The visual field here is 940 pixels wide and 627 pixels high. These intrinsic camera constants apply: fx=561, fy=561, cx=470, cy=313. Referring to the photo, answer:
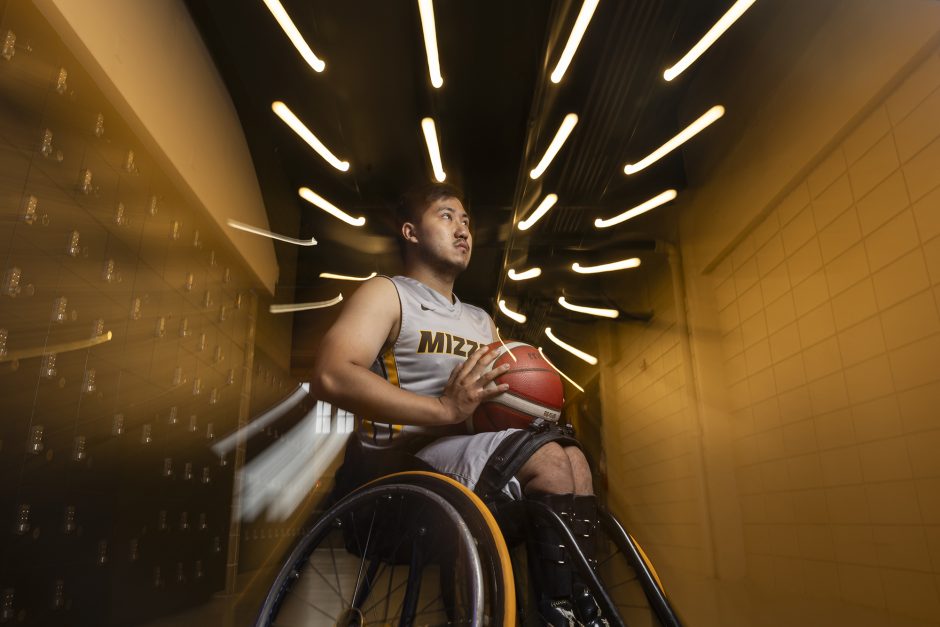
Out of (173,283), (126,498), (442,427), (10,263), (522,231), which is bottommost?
(126,498)

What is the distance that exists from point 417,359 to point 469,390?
182 mm

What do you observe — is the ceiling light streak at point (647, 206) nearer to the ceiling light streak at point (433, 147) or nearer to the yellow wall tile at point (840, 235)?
the yellow wall tile at point (840, 235)

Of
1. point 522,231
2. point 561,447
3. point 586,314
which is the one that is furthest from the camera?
point 586,314

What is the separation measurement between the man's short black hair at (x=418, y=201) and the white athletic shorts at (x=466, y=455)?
0.56 m

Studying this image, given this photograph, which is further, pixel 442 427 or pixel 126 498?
pixel 126 498

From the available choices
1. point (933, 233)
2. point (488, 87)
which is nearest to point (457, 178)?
point (488, 87)

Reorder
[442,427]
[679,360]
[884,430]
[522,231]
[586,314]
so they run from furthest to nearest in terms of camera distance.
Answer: [679,360]
[586,314]
[522,231]
[884,430]
[442,427]

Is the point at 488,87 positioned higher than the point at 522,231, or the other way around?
the point at 488,87

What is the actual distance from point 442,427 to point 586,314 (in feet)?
3.90

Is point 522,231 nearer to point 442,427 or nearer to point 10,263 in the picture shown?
point 442,427

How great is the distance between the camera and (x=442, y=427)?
1333 millimetres

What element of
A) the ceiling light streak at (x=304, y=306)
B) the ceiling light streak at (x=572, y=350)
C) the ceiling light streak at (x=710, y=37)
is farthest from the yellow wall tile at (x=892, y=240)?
the ceiling light streak at (x=304, y=306)

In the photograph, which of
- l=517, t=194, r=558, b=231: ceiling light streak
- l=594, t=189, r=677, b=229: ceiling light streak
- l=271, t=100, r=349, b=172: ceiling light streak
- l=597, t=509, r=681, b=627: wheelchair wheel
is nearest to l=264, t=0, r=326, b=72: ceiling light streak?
l=271, t=100, r=349, b=172: ceiling light streak

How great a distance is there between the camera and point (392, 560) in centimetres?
119
